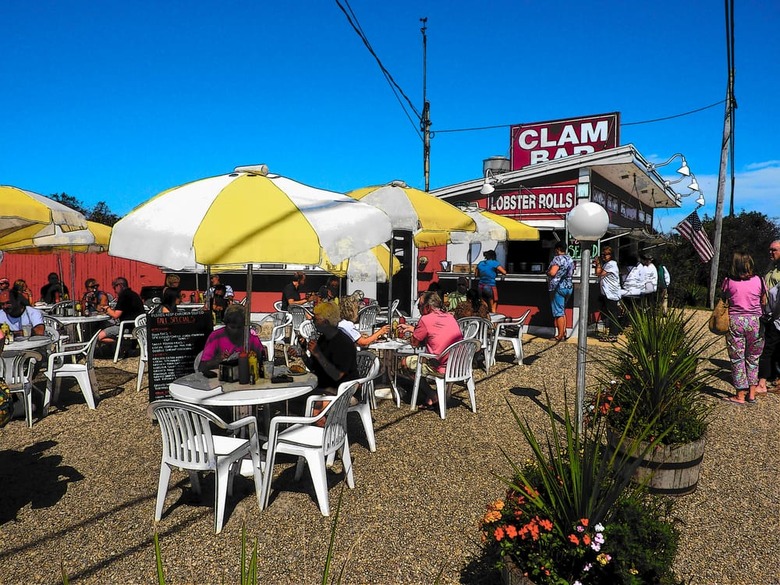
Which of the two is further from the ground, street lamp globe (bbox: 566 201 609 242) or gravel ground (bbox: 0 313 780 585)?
street lamp globe (bbox: 566 201 609 242)

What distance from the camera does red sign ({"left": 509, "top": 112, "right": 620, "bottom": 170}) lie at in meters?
16.4

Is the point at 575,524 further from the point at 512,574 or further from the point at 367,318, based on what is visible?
the point at 367,318

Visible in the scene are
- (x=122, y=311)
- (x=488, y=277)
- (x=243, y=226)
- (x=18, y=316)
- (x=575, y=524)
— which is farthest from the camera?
(x=488, y=277)

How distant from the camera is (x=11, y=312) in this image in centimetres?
698

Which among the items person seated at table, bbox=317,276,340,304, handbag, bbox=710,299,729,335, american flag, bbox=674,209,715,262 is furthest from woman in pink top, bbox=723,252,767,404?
american flag, bbox=674,209,715,262

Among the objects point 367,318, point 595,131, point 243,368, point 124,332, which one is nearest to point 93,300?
point 124,332

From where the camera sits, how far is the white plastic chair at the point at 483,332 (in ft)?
24.9

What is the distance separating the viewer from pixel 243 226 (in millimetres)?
3674

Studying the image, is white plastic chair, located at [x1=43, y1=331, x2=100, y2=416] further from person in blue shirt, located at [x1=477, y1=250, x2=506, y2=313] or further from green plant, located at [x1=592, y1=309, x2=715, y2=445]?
person in blue shirt, located at [x1=477, y1=250, x2=506, y2=313]

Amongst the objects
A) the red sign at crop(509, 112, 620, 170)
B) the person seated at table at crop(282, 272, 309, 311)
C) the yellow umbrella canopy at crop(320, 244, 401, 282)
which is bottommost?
the person seated at table at crop(282, 272, 309, 311)

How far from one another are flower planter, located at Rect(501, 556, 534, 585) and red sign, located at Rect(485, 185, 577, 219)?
11437 millimetres

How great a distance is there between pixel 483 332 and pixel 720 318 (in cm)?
291

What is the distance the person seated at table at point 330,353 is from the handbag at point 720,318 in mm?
4301

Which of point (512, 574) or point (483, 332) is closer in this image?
point (512, 574)
